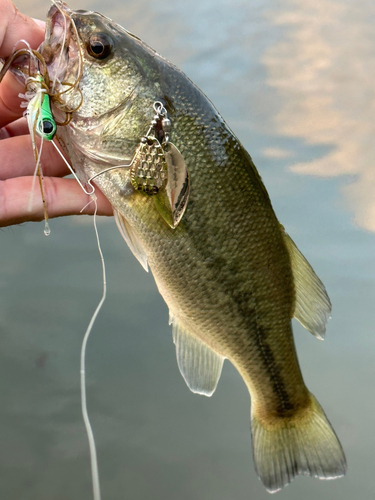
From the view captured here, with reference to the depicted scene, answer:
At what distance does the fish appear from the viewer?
4.66 ft

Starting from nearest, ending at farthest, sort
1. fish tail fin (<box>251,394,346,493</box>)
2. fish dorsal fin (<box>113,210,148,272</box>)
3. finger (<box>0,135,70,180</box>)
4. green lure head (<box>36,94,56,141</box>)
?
green lure head (<box>36,94,56,141</box>) → fish dorsal fin (<box>113,210,148,272</box>) → fish tail fin (<box>251,394,346,493</box>) → finger (<box>0,135,70,180</box>)

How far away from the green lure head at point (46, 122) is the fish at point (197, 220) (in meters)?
0.04

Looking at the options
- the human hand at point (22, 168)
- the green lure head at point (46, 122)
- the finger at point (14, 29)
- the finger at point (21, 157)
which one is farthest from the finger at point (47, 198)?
the finger at point (14, 29)

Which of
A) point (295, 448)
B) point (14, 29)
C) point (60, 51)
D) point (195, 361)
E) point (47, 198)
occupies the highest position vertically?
point (14, 29)

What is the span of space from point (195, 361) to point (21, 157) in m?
1.13

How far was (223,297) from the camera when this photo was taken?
158 centimetres

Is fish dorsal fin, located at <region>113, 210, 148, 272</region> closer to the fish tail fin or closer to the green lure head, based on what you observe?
the green lure head

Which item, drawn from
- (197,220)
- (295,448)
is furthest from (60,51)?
(295,448)

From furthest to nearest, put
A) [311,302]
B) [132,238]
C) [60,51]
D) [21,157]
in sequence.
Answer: [21,157], [311,302], [132,238], [60,51]

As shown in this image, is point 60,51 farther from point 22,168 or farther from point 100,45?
point 22,168

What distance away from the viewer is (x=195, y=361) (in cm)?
169

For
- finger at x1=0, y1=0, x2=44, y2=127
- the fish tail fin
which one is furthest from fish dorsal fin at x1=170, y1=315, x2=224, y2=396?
finger at x1=0, y1=0, x2=44, y2=127

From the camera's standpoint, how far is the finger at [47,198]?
1.74 metres

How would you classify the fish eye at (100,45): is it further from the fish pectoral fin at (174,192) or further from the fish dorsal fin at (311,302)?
the fish dorsal fin at (311,302)
